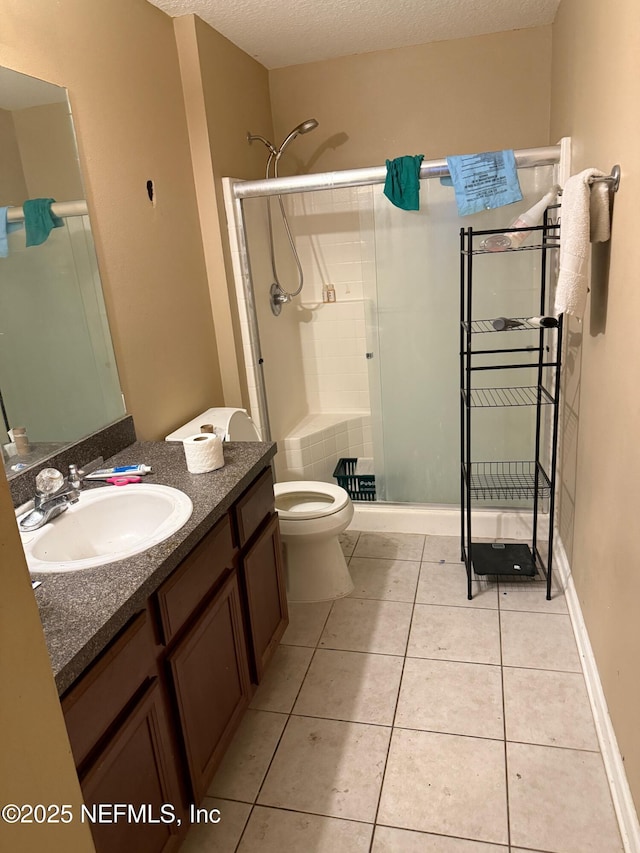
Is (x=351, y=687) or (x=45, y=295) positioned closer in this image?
(x=45, y=295)

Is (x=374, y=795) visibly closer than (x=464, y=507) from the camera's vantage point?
Yes

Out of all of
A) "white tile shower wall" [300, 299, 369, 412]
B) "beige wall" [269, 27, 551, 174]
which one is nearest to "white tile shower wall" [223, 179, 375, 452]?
"white tile shower wall" [300, 299, 369, 412]

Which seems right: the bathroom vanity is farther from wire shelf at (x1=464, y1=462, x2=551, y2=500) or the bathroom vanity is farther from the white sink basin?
wire shelf at (x1=464, y1=462, x2=551, y2=500)

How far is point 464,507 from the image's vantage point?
113 inches

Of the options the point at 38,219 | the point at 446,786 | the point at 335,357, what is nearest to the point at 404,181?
the point at 335,357

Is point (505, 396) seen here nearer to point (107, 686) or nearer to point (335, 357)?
point (335, 357)

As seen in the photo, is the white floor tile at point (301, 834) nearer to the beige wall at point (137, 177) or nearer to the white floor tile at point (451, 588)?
the white floor tile at point (451, 588)

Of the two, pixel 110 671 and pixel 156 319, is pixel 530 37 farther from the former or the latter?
pixel 110 671

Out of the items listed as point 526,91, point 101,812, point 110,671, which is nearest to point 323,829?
point 101,812

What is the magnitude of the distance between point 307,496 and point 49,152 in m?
1.69

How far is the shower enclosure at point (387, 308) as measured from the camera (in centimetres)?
269

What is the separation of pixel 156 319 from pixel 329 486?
1.06 meters

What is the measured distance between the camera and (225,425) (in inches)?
92.9

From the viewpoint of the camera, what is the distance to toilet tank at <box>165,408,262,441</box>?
2.30 meters
